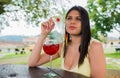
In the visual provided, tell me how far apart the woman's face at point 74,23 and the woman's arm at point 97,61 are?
141 mm

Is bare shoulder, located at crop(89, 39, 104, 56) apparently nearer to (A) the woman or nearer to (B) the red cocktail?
(A) the woman

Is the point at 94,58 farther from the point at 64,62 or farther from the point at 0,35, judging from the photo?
the point at 0,35

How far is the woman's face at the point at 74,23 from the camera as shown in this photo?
1568 millimetres

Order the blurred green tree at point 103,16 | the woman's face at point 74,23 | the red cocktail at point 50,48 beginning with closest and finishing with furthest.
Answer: the red cocktail at point 50,48
the woman's face at point 74,23
the blurred green tree at point 103,16

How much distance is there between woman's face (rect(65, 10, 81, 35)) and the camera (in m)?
1.57

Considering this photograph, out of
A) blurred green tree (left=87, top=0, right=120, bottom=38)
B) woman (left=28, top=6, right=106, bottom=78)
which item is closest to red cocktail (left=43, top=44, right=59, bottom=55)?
woman (left=28, top=6, right=106, bottom=78)

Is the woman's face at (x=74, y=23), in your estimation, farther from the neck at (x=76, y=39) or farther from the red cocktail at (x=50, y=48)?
the red cocktail at (x=50, y=48)

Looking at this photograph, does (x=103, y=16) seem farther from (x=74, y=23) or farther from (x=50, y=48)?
(x=50, y=48)

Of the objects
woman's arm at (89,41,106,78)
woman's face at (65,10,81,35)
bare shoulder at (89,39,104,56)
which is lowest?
woman's arm at (89,41,106,78)

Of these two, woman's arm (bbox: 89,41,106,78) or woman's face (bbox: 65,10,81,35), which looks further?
woman's face (bbox: 65,10,81,35)

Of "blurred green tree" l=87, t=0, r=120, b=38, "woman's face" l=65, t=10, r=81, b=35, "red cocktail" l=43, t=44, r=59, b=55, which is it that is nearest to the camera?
"red cocktail" l=43, t=44, r=59, b=55

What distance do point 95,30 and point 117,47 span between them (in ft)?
1.47

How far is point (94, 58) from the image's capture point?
1489mm

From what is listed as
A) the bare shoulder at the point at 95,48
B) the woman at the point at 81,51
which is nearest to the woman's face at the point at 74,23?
the woman at the point at 81,51
